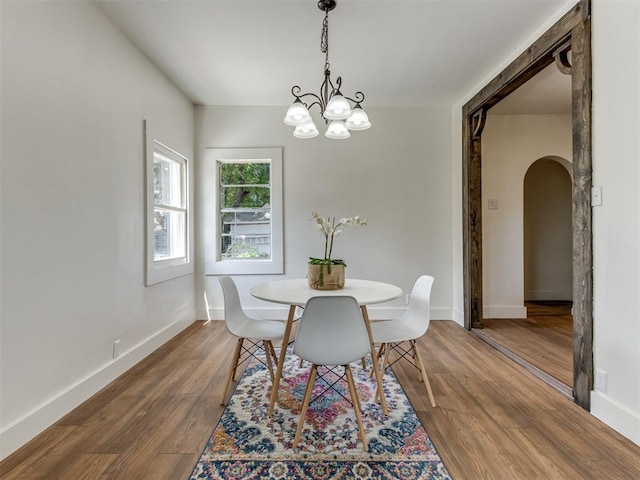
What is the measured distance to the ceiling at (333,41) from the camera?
2174 millimetres

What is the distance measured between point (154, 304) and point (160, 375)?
0.76 metres

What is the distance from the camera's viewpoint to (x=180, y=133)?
137 inches

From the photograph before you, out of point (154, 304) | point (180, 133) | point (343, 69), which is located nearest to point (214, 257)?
point (154, 304)

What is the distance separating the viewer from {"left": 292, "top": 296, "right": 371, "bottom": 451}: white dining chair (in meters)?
1.54

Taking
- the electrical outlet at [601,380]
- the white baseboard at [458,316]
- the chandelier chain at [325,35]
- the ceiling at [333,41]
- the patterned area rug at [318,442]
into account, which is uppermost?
the ceiling at [333,41]

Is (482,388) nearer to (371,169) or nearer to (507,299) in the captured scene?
(507,299)

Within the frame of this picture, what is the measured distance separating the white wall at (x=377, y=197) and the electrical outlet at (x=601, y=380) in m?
2.10

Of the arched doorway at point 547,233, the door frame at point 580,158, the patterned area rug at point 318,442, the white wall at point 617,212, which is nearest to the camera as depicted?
the patterned area rug at point 318,442

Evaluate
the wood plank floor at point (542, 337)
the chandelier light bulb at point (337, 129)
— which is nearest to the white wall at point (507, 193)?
the wood plank floor at point (542, 337)

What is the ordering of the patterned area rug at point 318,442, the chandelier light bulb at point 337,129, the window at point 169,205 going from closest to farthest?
the patterned area rug at point 318,442 → the chandelier light bulb at point 337,129 → the window at point 169,205

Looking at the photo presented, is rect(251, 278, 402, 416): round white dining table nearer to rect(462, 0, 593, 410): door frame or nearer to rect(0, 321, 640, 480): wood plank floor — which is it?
rect(0, 321, 640, 480): wood plank floor

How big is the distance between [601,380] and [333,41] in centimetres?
294

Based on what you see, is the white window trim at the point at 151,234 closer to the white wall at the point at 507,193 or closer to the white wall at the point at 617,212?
the white wall at the point at 617,212

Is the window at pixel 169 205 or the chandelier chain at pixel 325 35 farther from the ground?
the chandelier chain at pixel 325 35
